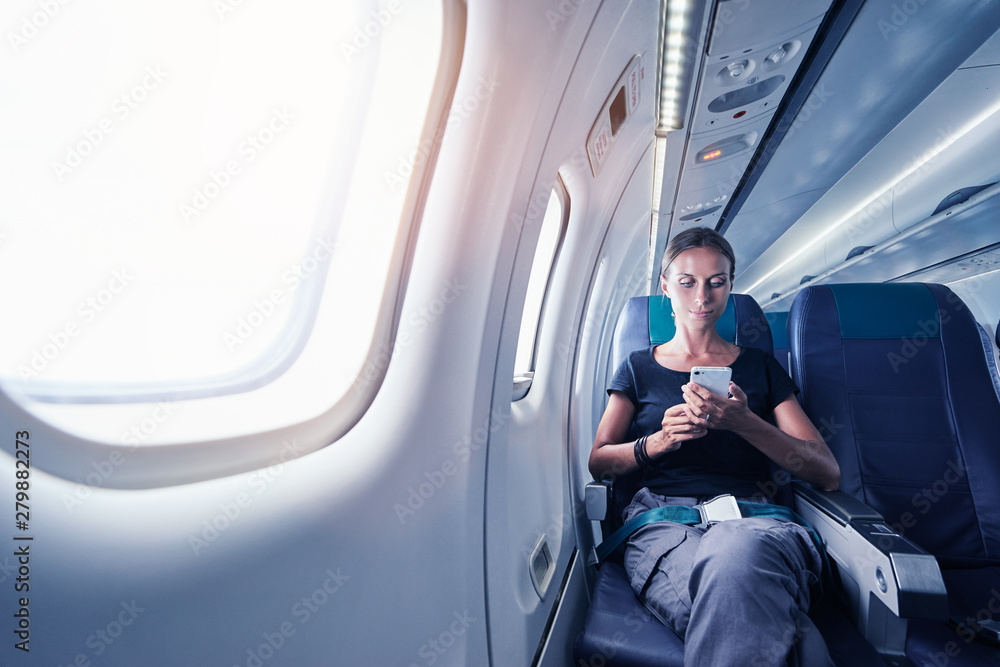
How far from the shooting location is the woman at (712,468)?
1.18m

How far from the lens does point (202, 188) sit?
928 millimetres

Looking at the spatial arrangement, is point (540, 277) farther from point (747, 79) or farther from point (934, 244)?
point (934, 244)

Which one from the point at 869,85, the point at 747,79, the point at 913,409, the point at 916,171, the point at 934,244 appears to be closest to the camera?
the point at 913,409

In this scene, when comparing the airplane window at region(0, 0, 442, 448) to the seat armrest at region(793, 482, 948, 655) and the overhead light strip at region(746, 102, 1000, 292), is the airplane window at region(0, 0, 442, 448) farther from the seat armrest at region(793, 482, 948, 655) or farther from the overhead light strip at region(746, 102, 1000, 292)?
the overhead light strip at region(746, 102, 1000, 292)

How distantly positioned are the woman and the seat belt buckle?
8 centimetres

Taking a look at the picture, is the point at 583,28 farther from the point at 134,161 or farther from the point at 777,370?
the point at 777,370

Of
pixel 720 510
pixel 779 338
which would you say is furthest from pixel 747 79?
pixel 779 338

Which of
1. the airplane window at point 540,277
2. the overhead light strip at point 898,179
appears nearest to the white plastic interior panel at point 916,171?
the overhead light strip at point 898,179

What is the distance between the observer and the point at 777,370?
2.02 metres

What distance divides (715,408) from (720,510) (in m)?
0.35

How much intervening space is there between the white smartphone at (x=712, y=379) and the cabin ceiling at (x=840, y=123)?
4.27ft

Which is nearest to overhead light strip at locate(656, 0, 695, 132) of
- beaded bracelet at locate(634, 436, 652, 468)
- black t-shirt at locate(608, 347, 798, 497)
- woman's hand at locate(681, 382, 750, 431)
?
black t-shirt at locate(608, 347, 798, 497)

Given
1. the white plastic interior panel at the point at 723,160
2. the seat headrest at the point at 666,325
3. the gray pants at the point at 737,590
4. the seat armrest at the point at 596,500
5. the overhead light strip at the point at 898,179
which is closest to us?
the gray pants at the point at 737,590

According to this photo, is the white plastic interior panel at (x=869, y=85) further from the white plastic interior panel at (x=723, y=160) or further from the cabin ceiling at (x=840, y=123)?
the white plastic interior panel at (x=723, y=160)
